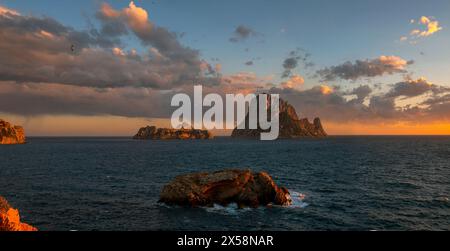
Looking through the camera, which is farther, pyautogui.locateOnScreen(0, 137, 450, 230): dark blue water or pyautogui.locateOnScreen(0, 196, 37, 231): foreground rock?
pyautogui.locateOnScreen(0, 137, 450, 230): dark blue water

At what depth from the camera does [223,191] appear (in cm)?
4369

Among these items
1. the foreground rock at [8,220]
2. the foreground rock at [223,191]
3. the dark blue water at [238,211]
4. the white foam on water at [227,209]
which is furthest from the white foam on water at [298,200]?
the foreground rock at [8,220]

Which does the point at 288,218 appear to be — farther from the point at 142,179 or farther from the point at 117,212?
the point at 142,179

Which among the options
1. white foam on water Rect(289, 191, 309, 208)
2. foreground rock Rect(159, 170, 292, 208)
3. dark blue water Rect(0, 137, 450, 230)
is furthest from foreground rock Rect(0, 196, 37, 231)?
white foam on water Rect(289, 191, 309, 208)

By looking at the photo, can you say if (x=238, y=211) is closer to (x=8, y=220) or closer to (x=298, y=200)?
(x=298, y=200)

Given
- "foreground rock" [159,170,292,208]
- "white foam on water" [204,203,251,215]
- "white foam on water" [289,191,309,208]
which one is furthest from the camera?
"white foam on water" [289,191,309,208]

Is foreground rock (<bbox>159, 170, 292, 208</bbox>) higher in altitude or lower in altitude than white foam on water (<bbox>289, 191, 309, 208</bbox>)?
higher

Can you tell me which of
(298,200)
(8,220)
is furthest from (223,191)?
(8,220)

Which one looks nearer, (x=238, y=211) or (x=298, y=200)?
(x=238, y=211)

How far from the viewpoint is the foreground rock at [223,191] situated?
4303 centimetres

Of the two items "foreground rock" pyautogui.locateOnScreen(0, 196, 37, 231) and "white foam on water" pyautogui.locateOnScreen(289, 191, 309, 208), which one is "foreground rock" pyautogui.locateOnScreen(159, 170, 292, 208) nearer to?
"white foam on water" pyautogui.locateOnScreen(289, 191, 309, 208)

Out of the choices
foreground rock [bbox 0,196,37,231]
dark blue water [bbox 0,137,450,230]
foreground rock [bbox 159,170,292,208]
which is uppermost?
foreground rock [bbox 0,196,37,231]

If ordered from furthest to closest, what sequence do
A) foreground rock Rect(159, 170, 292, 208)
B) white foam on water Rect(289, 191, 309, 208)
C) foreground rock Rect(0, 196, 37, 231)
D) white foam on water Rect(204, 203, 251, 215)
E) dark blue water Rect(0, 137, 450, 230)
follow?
white foam on water Rect(289, 191, 309, 208), foreground rock Rect(159, 170, 292, 208), white foam on water Rect(204, 203, 251, 215), dark blue water Rect(0, 137, 450, 230), foreground rock Rect(0, 196, 37, 231)

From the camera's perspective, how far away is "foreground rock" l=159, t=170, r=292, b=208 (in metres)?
43.0
